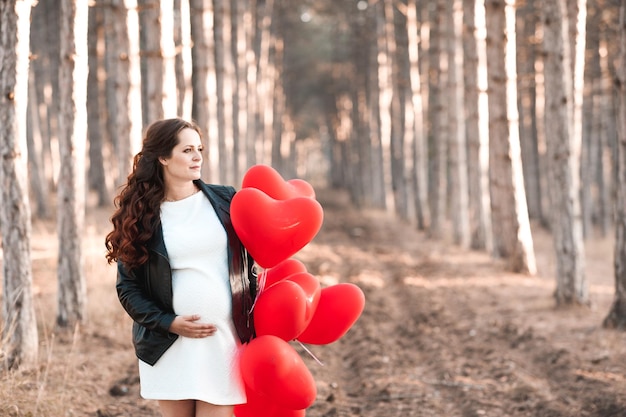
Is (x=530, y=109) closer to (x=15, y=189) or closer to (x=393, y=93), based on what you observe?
(x=393, y=93)

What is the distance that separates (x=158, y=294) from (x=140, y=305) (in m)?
0.10

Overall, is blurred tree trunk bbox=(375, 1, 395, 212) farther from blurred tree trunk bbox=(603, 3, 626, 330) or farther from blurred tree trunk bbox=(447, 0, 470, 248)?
blurred tree trunk bbox=(603, 3, 626, 330)

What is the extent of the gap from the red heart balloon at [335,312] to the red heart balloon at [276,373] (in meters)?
0.39

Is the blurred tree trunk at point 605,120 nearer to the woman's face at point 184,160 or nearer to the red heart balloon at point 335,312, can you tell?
the red heart balloon at point 335,312

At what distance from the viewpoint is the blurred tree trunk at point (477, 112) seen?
45.5 ft

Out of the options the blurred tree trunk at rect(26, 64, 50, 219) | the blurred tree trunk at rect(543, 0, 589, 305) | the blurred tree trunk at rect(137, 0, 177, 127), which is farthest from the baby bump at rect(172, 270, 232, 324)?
the blurred tree trunk at rect(26, 64, 50, 219)

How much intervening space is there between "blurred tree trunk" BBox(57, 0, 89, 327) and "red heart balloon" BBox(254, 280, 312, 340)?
4556mm

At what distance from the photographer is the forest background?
7.40m

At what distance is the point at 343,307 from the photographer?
12.7 feet

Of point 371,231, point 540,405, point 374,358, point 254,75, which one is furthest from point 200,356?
point 254,75

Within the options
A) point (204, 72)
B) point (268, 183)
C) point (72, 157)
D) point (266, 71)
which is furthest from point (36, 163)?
point (268, 183)

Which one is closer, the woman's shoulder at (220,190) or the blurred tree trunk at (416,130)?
the woman's shoulder at (220,190)

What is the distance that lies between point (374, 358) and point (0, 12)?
462 centimetres

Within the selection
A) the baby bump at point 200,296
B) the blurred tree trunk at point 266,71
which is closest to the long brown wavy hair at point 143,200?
the baby bump at point 200,296
